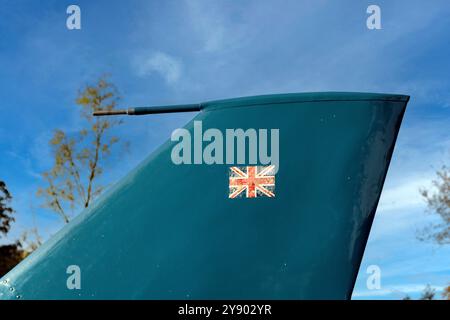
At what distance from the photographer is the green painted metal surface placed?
3.23 m

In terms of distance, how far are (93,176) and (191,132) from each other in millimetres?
20712

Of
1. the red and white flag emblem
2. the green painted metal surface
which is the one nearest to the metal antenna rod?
the green painted metal surface

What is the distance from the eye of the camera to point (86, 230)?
345cm

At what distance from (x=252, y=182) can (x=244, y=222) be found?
293mm

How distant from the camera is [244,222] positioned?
133 inches

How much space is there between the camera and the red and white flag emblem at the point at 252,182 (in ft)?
11.3

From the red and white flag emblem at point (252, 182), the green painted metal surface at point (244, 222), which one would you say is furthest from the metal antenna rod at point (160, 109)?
the red and white flag emblem at point (252, 182)

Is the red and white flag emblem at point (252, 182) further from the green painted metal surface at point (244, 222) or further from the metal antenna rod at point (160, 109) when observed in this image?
the metal antenna rod at point (160, 109)

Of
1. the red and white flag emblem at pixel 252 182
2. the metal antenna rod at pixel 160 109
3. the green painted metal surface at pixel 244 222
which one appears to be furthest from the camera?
the metal antenna rod at pixel 160 109

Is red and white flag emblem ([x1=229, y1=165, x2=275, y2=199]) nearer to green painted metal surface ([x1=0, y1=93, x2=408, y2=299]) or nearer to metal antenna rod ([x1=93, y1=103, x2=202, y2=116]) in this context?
green painted metal surface ([x1=0, y1=93, x2=408, y2=299])

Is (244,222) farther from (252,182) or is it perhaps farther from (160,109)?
(160,109)

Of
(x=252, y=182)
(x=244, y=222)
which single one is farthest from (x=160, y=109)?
(x=244, y=222)

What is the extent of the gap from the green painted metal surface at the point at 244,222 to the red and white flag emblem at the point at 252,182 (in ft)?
0.17
